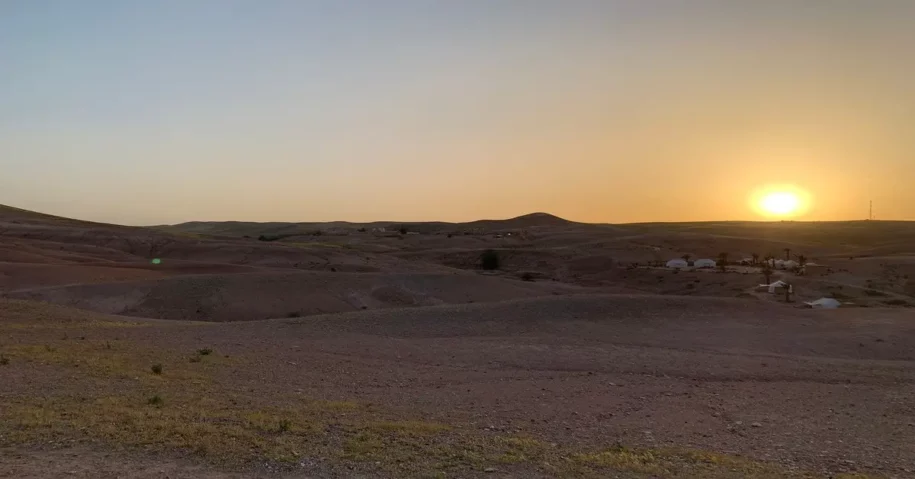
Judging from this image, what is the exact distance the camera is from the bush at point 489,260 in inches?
2616

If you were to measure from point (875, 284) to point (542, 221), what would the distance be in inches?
5411

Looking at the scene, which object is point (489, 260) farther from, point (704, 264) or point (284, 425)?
point (284, 425)

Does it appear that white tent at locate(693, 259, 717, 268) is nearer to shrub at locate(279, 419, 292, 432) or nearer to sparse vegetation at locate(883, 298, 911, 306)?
sparse vegetation at locate(883, 298, 911, 306)

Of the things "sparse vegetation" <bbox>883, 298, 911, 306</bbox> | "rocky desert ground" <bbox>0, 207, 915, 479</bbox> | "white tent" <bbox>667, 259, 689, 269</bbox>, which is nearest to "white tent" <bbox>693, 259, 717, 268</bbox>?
"white tent" <bbox>667, 259, 689, 269</bbox>

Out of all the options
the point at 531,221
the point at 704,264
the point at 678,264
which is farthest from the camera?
the point at 531,221

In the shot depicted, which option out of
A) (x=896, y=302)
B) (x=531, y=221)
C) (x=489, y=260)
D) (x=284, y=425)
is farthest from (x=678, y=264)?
(x=531, y=221)

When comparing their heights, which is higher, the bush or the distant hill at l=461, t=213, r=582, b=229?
Result: the distant hill at l=461, t=213, r=582, b=229

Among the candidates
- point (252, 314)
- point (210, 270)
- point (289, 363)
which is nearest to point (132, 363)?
point (289, 363)

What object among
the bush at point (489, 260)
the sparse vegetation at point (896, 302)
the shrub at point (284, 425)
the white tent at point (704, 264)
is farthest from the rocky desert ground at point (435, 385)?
the bush at point (489, 260)

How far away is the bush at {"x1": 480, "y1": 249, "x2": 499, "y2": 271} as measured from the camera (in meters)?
66.4

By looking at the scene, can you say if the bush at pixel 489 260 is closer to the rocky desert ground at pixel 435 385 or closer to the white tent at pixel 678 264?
the white tent at pixel 678 264

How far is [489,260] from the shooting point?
6738cm

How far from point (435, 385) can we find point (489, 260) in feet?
174

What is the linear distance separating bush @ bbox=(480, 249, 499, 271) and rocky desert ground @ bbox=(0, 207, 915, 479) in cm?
3066
